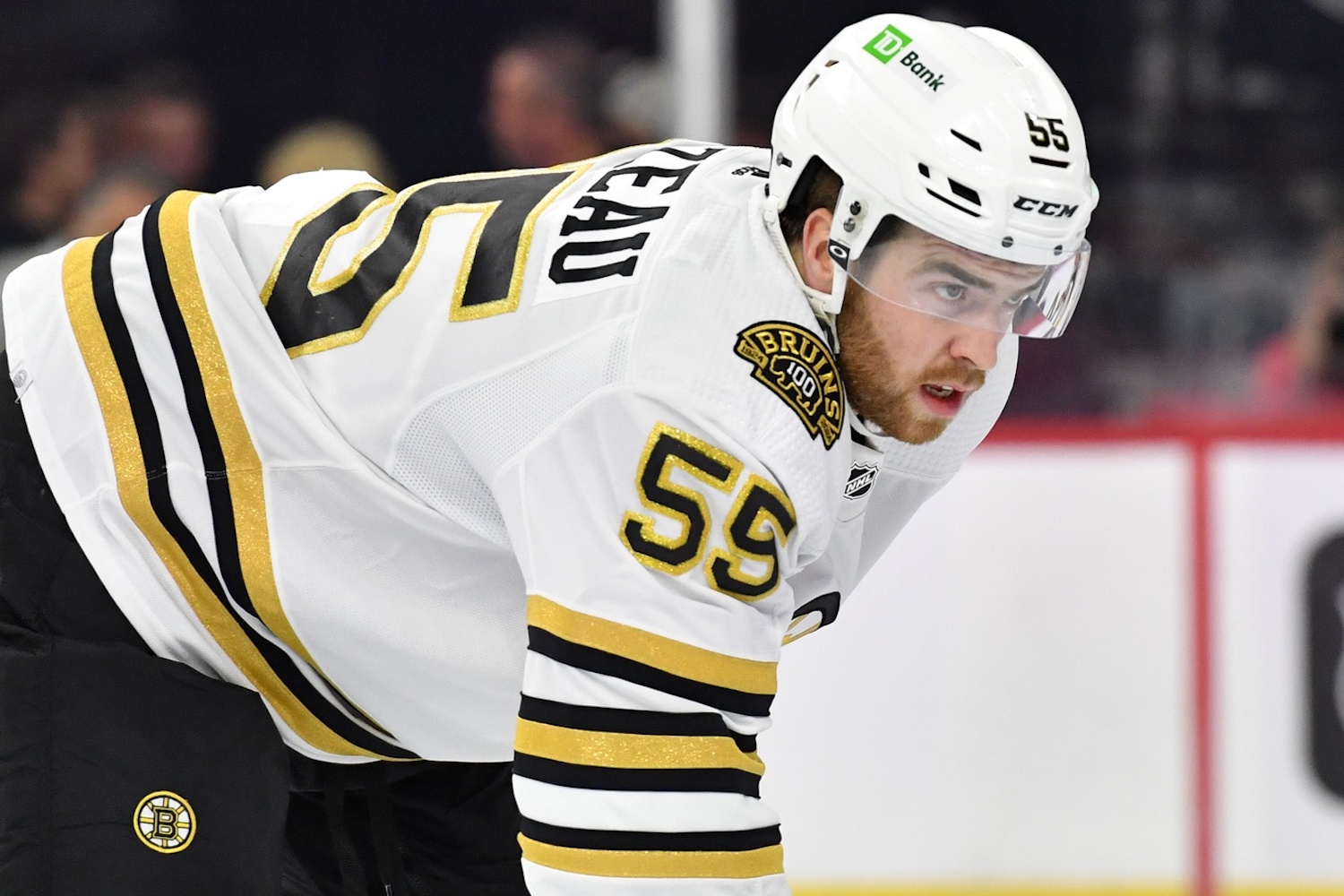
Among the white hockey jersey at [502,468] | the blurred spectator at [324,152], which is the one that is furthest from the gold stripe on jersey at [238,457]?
the blurred spectator at [324,152]

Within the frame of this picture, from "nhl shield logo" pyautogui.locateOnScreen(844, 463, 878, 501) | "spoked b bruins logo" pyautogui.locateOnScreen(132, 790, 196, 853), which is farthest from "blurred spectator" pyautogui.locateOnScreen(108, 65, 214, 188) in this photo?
"nhl shield logo" pyautogui.locateOnScreen(844, 463, 878, 501)

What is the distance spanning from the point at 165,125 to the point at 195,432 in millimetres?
2465

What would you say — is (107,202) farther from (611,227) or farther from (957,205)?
(957,205)

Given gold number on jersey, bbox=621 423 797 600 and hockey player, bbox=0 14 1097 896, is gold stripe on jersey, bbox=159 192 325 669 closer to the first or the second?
hockey player, bbox=0 14 1097 896

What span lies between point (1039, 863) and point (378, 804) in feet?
4.11

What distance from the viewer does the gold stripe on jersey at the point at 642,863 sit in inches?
57.9

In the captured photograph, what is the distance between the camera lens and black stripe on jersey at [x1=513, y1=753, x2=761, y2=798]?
57.6 inches

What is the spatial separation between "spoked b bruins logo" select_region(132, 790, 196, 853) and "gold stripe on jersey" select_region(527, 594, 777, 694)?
1.61 feet

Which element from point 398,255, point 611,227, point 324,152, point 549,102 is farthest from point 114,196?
point 611,227

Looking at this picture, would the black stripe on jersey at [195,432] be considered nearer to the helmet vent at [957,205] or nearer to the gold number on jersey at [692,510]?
the gold number on jersey at [692,510]

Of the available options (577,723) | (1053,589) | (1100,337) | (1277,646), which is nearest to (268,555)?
(577,723)

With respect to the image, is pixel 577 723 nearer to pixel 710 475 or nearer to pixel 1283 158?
pixel 710 475

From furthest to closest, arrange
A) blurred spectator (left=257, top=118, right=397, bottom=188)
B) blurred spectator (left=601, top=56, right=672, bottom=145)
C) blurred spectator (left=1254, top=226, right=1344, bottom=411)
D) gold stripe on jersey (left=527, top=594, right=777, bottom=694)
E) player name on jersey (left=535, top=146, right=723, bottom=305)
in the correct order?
blurred spectator (left=257, top=118, right=397, bottom=188) < blurred spectator (left=601, top=56, right=672, bottom=145) < blurred spectator (left=1254, top=226, right=1344, bottom=411) < player name on jersey (left=535, top=146, right=723, bottom=305) < gold stripe on jersey (left=527, top=594, right=777, bottom=694)

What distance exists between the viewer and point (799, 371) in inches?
59.4
